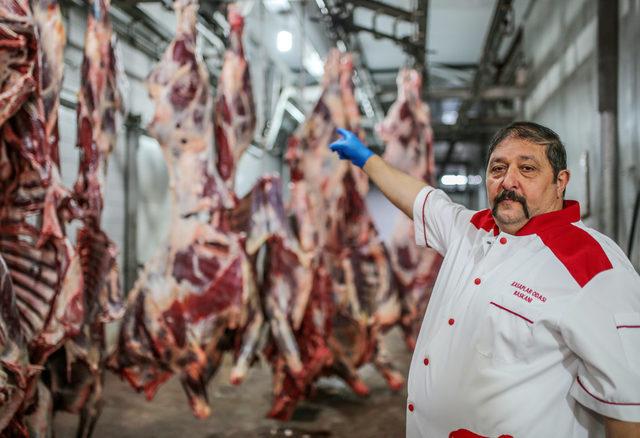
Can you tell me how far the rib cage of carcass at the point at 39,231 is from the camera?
7.90 feet

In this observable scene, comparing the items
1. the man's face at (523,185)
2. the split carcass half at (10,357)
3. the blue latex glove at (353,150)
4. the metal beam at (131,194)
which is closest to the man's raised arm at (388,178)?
the blue latex glove at (353,150)

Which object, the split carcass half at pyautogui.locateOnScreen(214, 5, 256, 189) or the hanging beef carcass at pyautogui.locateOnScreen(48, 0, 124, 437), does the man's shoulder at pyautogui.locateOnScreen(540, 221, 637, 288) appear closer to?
the hanging beef carcass at pyautogui.locateOnScreen(48, 0, 124, 437)

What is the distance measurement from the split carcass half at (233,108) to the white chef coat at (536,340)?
6.65 feet

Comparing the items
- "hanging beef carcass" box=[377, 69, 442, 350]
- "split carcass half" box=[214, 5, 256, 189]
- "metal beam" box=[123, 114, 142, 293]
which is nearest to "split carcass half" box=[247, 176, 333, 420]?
"split carcass half" box=[214, 5, 256, 189]

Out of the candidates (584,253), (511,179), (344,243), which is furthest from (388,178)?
(344,243)

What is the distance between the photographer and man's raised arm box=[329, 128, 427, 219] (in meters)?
2.28

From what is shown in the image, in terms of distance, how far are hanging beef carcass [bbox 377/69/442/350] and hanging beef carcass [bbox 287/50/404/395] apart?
0.35 m

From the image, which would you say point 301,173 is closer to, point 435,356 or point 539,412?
point 435,356

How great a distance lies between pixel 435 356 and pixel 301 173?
2733 millimetres

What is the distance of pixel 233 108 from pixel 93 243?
1.24m

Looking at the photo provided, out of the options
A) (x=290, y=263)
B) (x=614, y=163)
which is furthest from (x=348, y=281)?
(x=614, y=163)

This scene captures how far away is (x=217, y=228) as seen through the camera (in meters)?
3.37

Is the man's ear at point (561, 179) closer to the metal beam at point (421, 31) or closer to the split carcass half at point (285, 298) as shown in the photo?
the split carcass half at point (285, 298)

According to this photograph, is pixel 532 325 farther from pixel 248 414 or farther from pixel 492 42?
pixel 492 42
